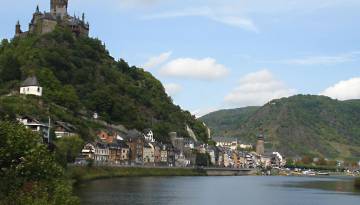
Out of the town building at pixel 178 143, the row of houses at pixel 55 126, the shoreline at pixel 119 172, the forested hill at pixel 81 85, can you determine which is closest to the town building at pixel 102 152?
the forested hill at pixel 81 85

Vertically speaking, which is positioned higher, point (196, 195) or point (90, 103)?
point (90, 103)

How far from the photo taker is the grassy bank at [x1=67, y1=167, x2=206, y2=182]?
75.1 m

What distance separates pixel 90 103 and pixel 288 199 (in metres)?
68.0

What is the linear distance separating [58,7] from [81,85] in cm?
2757

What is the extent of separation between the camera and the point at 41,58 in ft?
430

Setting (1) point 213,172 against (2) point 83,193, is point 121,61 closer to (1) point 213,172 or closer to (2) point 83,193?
(1) point 213,172

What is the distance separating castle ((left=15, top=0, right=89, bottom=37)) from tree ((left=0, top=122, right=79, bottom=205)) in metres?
126

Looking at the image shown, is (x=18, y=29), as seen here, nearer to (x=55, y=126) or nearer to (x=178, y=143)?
(x=178, y=143)

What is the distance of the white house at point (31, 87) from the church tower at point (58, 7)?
44.6m

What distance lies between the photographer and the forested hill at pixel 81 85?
375 feet

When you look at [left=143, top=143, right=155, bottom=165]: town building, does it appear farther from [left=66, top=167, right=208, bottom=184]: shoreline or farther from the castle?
the castle

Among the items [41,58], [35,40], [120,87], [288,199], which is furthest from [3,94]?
[288,199]

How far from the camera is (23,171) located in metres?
25.2

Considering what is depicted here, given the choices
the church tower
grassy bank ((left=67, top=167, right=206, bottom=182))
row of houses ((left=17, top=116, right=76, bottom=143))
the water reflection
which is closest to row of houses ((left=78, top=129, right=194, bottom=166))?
grassy bank ((left=67, top=167, right=206, bottom=182))
